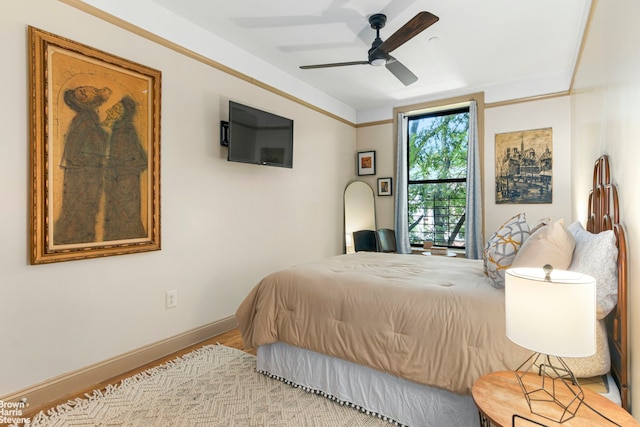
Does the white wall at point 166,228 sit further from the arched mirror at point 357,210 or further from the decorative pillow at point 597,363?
the decorative pillow at point 597,363

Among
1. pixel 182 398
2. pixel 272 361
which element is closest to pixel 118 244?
pixel 182 398

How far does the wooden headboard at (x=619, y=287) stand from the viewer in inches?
52.5

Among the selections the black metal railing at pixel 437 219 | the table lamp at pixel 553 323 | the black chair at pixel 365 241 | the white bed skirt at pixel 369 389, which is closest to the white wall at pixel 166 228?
the black chair at pixel 365 241

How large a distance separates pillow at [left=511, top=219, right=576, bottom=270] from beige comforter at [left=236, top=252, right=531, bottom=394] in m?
0.22

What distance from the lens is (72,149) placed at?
208 centimetres

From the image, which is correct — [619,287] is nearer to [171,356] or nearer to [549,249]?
[549,249]

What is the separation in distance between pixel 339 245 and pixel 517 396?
3.71 metres

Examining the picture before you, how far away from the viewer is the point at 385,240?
15.5 feet

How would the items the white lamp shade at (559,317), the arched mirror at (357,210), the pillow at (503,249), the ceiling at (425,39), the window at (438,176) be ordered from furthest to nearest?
1. the arched mirror at (357,210)
2. the window at (438,176)
3. the ceiling at (425,39)
4. the pillow at (503,249)
5. the white lamp shade at (559,317)

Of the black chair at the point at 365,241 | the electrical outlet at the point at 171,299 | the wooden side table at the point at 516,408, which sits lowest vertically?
the electrical outlet at the point at 171,299

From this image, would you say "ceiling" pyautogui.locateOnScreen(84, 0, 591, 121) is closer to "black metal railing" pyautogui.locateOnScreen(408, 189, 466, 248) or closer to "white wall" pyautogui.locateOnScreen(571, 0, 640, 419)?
"white wall" pyautogui.locateOnScreen(571, 0, 640, 419)

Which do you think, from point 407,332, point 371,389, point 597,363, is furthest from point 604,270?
point 371,389

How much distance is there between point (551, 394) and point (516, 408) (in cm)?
18

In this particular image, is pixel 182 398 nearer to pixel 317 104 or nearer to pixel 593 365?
pixel 593 365
